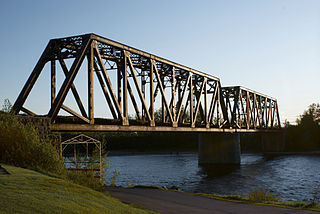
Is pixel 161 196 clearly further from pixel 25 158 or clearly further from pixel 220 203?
pixel 25 158

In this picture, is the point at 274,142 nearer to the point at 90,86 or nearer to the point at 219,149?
the point at 219,149

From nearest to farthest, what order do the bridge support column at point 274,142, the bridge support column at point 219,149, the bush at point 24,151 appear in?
the bush at point 24,151 < the bridge support column at point 219,149 < the bridge support column at point 274,142

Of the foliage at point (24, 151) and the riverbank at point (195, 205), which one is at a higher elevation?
the foliage at point (24, 151)

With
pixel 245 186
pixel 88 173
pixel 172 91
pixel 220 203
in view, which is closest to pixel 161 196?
pixel 220 203

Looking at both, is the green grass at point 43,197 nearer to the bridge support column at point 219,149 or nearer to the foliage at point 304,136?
the bridge support column at point 219,149

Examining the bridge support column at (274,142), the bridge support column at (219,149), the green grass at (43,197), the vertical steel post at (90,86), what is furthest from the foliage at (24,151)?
the bridge support column at (274,142)

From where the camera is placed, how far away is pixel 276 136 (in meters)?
102

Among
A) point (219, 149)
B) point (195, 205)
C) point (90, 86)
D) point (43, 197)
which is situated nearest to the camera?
point (43, 197)

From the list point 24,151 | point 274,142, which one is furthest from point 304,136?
point 24,151

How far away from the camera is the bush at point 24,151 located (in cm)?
1461

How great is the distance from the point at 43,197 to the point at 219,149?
181ft

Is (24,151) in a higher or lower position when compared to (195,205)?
higher

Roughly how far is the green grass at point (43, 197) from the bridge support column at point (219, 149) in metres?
51.6

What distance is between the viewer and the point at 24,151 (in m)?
14.8
